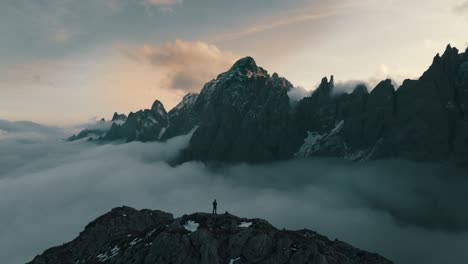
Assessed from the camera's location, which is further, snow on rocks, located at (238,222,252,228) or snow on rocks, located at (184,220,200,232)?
snow on rocks, located at (238,222,252,228)

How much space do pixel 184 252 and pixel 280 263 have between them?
90.3 feet

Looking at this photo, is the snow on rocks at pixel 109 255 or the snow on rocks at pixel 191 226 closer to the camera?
the snow on rocks at pixel 191 226

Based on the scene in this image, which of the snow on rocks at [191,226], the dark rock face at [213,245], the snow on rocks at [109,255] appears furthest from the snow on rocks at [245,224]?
the snow on rocks at [109,255]

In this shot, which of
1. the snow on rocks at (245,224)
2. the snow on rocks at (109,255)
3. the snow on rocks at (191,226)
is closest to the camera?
the snow on rocks at (191,226)

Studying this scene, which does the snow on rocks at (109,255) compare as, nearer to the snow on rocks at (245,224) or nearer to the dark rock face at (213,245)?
the dark rock face at (213,245)

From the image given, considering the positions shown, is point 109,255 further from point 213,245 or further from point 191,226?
point 213,245

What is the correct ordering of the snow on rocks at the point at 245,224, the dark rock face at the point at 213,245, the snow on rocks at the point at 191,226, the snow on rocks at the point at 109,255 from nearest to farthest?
the dark rock face at the point at 213,245
the snow on rocks at the point at 191,226
the snow on rocks at the point at 109,255
the snow on rocks at the point at 245,224

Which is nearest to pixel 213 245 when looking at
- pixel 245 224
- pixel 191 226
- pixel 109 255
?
pixel 191 226

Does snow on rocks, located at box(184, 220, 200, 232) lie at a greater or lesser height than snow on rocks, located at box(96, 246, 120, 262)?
greater

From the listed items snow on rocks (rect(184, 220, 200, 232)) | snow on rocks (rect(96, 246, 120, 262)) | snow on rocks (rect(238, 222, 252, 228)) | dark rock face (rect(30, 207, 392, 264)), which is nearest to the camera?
dark rock face (rect(30, 207, 392, 264))

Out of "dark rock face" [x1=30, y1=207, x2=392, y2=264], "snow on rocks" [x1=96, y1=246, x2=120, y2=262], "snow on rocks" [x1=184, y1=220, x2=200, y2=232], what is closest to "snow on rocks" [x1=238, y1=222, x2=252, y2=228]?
"dark rock face" [x1=30, y1=207, x2=392, y2=264]

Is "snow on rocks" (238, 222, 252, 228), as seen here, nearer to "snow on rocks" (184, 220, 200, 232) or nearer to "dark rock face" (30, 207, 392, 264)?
"dark rock face" (30, 207, 392, 264)

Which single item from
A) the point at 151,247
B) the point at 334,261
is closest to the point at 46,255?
the point at 151,247

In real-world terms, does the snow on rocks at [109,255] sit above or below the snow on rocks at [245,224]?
below
